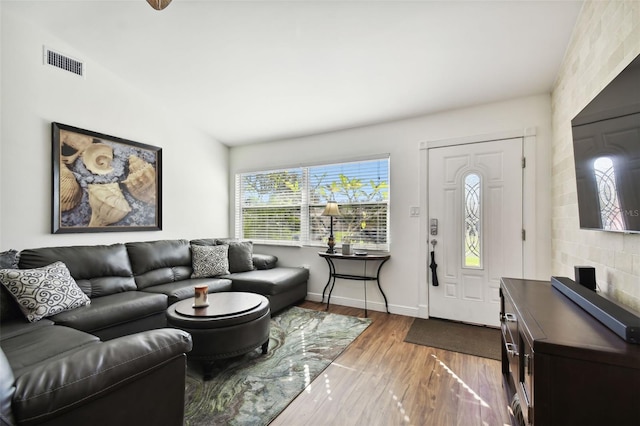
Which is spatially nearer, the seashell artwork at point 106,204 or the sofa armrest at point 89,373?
the sofa armrest at point 89,373

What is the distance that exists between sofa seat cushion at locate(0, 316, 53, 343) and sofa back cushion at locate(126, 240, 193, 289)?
1.05m

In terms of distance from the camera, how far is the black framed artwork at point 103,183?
2.86 metres

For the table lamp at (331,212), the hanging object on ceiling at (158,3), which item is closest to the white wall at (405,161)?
the table lamp at (331,212)

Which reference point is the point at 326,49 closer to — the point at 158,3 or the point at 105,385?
the point at 158,3

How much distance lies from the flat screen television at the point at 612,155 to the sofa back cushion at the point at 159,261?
12.5 ft

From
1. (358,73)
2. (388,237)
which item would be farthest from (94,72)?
(388,237)

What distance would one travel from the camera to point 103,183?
320 centimetres

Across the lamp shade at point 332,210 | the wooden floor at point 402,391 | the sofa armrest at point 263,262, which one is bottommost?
the wooden floor at point 402,391

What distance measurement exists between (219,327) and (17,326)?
1.31 m

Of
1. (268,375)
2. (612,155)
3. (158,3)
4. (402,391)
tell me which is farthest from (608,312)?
(158,3)

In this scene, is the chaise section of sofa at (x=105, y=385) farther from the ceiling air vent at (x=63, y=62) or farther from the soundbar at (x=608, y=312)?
the ceiling air vent at (x=63, y=62)

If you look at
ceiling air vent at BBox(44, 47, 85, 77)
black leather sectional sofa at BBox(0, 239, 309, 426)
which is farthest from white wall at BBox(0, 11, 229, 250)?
black leather sectional sofa at BBox(0, 239, 309, 426)

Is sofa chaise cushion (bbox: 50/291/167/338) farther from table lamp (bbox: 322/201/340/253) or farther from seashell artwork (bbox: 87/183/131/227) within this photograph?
table lamp (bbox: 322/201/340/253)

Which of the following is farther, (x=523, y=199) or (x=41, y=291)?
(x=523, y=199)
